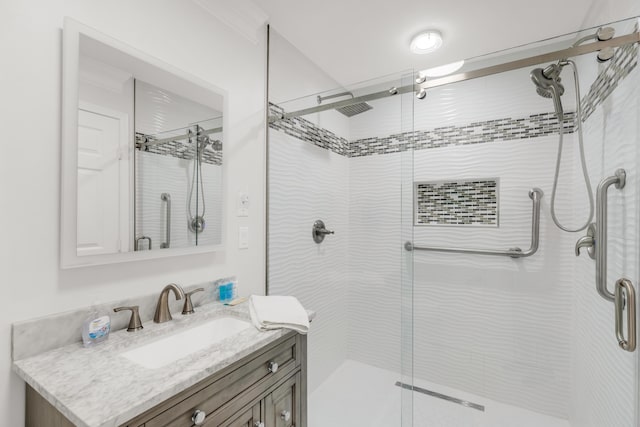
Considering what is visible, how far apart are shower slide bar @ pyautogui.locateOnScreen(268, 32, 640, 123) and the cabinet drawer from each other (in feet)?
4.38

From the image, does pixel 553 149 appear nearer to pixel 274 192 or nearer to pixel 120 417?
pixel 274 192

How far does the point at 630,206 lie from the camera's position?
4.00 feet

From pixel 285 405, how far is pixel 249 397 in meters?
0.26

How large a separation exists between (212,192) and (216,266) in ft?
1.24

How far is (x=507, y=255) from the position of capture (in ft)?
6.31

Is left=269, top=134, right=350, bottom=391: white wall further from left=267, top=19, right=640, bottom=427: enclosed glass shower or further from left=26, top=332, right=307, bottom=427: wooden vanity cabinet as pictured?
left=26, top=332, right=307, bottom=427: wooden vanity cabinet

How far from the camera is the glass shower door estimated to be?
5.21 feet

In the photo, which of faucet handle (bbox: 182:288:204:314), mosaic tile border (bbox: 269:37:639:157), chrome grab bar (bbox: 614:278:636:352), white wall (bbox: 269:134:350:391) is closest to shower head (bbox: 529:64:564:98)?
mosaic tile border (bbox: 269:37:639:157)

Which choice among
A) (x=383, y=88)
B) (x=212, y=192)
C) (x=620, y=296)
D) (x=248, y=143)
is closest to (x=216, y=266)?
(x=212, y=192)

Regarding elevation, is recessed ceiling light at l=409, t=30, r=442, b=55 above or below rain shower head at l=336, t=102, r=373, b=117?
above

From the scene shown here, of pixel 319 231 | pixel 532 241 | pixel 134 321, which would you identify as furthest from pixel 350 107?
pixel 134 321

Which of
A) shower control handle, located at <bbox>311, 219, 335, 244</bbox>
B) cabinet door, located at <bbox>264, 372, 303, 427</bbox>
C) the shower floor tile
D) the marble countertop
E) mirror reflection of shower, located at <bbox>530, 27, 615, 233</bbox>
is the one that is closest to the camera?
the marble countertop

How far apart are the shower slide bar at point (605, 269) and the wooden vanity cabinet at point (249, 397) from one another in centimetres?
126

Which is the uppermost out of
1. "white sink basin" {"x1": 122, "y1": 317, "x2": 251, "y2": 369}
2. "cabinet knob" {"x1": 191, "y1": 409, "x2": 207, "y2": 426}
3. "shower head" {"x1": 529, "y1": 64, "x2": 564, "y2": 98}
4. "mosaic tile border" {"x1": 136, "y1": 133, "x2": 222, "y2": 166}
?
"shower head" {"x1": 529, "y1": 64, "x2": 564, "y2": 98}
